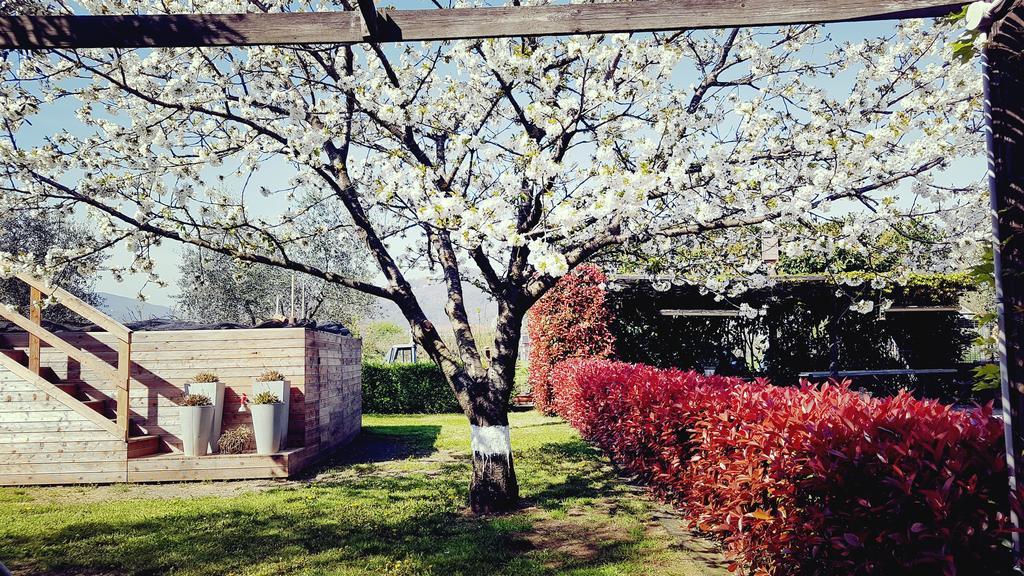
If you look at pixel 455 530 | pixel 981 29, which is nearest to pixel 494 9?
pixel 981 29

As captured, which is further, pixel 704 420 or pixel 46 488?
pixel 46 488

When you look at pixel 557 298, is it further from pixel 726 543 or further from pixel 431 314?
pixel 431 314

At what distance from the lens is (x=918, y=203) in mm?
5582

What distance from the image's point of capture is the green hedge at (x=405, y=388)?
17.7 metres

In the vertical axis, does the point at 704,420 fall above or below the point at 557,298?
below

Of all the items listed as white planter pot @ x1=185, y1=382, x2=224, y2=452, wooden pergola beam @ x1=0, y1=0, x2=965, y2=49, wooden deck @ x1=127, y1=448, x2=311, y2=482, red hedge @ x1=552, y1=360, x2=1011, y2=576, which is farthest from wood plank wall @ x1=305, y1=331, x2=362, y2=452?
wooden pergola beam @ x1=0, y1=0, x2=965, y2=49

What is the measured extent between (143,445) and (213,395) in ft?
3.55

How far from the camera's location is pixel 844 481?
10.1 feet

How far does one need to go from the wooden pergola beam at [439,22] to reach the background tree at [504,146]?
4.87ft

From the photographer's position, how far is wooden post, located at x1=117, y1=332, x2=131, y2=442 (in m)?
8.11

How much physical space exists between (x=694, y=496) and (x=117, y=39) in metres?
4.98

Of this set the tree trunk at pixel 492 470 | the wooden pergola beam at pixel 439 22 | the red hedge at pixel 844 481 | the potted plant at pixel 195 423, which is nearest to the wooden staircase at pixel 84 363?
the potted plant at pixel 195 423

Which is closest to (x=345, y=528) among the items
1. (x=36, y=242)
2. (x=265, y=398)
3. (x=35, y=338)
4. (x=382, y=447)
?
(x=265, y=398)

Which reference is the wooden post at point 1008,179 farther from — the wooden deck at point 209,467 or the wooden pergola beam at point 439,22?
the wooden deck at point 209,467
